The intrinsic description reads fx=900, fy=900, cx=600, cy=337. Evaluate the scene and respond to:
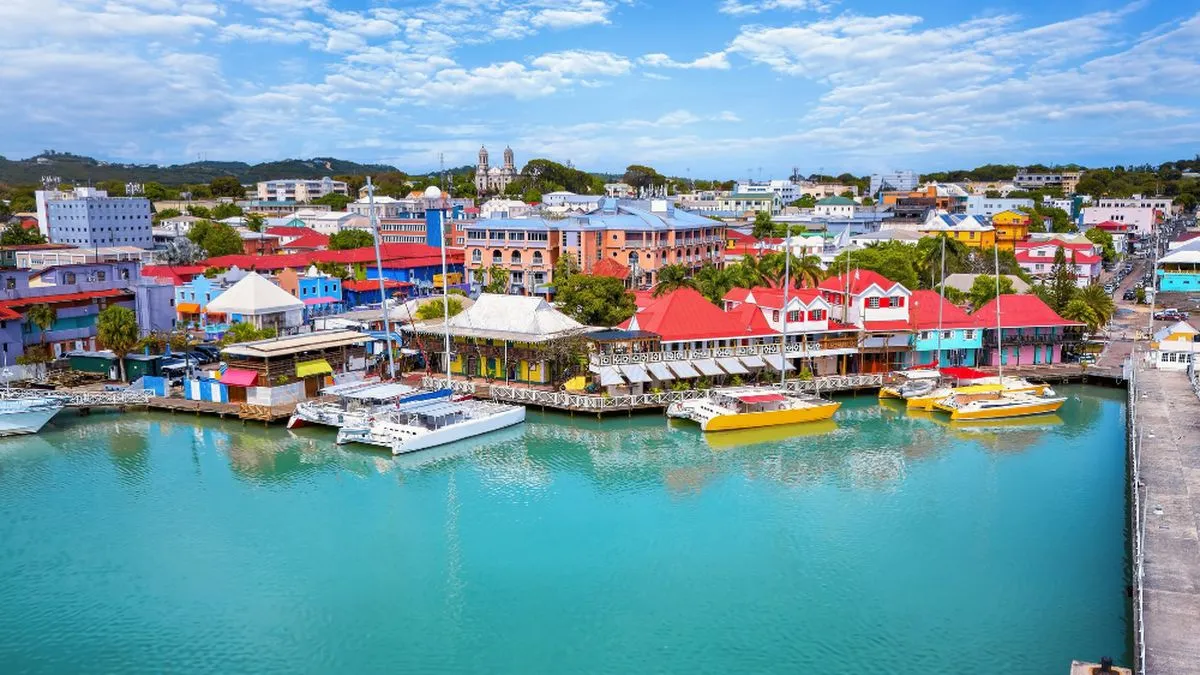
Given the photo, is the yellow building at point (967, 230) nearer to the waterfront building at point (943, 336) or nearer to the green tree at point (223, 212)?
the waterfront building at point (943, 336)

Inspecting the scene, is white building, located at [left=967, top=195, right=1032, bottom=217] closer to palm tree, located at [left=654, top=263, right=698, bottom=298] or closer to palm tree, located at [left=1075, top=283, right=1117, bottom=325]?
palm tree, located at [left=1075, top=283, right=1117, bottom=325]

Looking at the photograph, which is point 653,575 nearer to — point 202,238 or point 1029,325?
point 1029,325

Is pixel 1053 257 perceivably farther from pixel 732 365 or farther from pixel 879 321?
pixel 732 365

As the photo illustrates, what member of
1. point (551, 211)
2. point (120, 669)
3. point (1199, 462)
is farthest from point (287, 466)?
point (551, 211)

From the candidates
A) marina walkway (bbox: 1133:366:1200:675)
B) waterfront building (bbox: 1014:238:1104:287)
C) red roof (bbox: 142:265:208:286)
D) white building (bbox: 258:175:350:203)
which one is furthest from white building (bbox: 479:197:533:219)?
white building (bbox: 258:175:350:203)

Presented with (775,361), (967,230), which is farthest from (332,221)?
(775,361)

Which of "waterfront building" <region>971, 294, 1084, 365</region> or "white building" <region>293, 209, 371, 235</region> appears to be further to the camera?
"white building" <region>293, 209, 371, 235</region>

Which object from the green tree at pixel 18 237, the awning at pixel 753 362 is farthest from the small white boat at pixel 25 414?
the green tree at pixel 18 237
